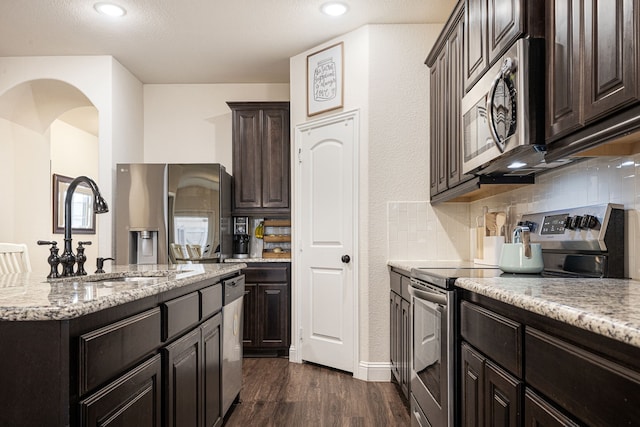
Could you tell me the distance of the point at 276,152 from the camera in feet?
15.3

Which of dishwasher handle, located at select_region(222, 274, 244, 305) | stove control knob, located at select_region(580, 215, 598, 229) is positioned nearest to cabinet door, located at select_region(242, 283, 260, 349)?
dishwasher handle, located at select_region(222, 274, 244, 305)

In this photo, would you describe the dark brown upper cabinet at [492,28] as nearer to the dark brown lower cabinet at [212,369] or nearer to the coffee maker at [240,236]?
the dark brown lower cabinet at [212,369]

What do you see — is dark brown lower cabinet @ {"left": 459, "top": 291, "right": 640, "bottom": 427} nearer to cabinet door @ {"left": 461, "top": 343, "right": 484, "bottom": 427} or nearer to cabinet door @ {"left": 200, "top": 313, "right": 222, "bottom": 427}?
cabinet door @ {"left": 461, "top": 343, "right": 484, "bottom": 427}

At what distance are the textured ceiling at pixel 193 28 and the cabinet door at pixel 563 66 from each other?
73.1 inches

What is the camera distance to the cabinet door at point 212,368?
2.25m

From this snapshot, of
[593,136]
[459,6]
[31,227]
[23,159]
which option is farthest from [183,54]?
[593,136]

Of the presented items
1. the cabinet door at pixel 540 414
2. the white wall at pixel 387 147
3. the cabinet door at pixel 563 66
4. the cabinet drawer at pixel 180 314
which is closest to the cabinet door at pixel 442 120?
the white wall at pixel 387 147

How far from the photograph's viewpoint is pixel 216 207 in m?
4.34

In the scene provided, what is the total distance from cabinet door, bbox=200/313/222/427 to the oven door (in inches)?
40.0

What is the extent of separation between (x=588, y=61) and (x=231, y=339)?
7.28 feet

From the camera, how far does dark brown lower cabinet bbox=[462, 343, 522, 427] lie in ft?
4.26

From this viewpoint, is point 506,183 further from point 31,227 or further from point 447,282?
point 31,227

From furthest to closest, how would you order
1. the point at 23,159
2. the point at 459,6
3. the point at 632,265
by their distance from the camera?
the point at 23,159 → the point at 459,6 → the point at 632,265

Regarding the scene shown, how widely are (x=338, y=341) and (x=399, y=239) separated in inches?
37.2
